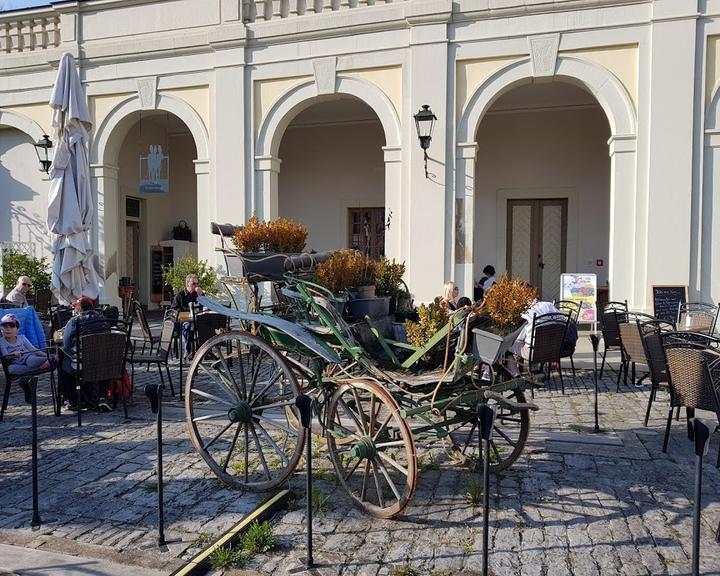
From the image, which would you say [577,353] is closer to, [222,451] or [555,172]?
[555,172]

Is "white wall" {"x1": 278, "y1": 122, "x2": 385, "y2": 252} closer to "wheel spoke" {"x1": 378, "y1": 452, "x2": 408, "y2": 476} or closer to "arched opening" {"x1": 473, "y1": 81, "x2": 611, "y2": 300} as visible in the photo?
"arched opening" {"x1": 473, "y1": 81, "x2": 611, "y2": 300}

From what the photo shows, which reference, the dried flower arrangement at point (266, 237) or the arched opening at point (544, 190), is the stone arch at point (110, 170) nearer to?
the arched opening at point (544, 190)

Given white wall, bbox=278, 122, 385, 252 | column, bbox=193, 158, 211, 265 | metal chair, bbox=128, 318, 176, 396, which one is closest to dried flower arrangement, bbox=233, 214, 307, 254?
metal chair, bbox=128, 318, 176, 396

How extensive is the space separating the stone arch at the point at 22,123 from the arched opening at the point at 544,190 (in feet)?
31.2

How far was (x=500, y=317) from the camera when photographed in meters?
3.31

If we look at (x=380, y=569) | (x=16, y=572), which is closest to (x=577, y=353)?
(x=380, y=569)

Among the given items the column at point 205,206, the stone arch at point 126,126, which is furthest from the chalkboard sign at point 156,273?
the column at point 205,206

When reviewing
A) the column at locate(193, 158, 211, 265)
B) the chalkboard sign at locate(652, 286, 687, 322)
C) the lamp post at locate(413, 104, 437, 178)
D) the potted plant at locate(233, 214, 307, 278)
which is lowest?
the chalkboard sign at locate(652, 286, 687, 322)

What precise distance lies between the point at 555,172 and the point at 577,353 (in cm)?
550

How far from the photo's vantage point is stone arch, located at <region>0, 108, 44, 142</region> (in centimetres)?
1249

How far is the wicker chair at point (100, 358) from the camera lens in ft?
18.1

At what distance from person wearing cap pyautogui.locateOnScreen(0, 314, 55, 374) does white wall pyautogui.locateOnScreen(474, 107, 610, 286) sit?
A: 9.53 m

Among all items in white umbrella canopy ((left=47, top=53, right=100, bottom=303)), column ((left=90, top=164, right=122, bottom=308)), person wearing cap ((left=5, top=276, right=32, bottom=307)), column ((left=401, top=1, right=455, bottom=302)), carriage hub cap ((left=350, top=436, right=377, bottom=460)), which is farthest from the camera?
column ((left=90, top=164, right=122, bottom=308))

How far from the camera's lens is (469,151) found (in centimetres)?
975
